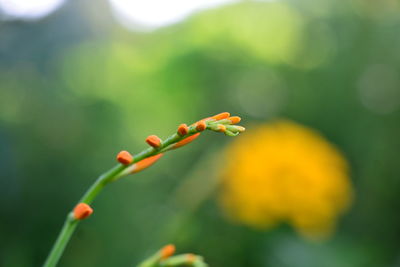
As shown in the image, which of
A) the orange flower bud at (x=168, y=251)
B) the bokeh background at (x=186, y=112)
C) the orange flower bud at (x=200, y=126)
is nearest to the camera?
the orange flower bud at (x=200, y=126)

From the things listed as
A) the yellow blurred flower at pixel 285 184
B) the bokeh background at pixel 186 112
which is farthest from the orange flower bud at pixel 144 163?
the yellow blurred flower at pixel 285 184

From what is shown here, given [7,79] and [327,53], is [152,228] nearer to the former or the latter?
[7,79]

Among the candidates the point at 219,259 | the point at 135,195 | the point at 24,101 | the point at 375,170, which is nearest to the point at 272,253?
the point at 219,259

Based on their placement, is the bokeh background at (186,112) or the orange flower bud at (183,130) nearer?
the orange flower bud at (183,130)

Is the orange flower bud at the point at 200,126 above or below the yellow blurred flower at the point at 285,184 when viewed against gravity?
above

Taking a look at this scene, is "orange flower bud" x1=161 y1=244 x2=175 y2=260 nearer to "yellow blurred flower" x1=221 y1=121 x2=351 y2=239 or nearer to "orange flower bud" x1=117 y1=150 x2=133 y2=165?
"orange flower bud" x1=117 y1=150 x2=133 y2=165

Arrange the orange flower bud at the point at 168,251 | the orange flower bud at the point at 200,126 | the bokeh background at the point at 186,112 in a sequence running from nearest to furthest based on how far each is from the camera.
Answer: the orange flower bud at the point at 200,126 → the orange flower bud at the point at 168,251 → the bokeh background at the point at 186,112

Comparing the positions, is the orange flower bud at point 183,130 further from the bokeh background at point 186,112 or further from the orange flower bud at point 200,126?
the bokeh background at point 186,112
